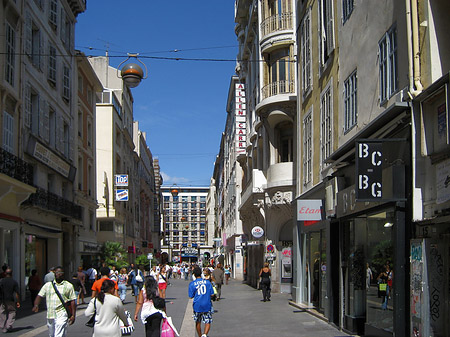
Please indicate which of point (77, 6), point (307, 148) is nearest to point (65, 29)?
point (77, 6)

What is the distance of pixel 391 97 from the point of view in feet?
37.7

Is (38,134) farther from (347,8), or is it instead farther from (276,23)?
(347,8)

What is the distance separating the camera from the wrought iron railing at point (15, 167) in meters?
22.1

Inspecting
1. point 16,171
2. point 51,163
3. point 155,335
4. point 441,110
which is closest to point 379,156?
point 441,110

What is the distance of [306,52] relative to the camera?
2033cm

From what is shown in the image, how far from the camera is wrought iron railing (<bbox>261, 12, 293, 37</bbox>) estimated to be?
26853mm

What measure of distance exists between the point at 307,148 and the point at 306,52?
320 cm

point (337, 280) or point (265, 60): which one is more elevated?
point (265, 60)

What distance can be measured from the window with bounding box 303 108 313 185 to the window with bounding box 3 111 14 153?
11.2 meters

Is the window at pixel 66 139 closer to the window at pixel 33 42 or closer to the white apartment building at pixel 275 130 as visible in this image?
the window at pixel 33 42

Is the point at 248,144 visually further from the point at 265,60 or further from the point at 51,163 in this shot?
the point at 51,163

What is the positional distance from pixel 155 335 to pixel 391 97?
19.9ft

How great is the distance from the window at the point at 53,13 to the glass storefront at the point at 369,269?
2102 cm

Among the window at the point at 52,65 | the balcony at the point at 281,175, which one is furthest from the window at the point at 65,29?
the balcony at the point at 281,175
